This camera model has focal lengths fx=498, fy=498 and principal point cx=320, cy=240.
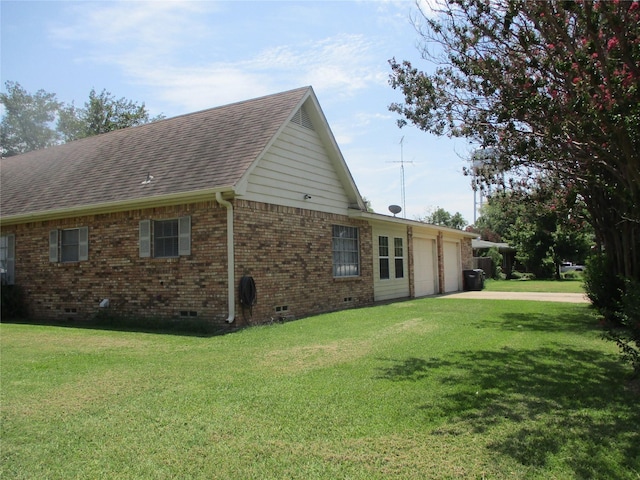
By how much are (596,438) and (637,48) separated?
4.09 m

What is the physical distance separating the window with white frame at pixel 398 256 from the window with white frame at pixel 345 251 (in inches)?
123

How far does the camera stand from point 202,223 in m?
11.5

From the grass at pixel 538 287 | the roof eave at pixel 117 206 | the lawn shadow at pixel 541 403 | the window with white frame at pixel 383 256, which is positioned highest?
the roof eave at pixel 117 206

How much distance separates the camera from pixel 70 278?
1405cm

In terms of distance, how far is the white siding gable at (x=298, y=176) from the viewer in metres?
12.3

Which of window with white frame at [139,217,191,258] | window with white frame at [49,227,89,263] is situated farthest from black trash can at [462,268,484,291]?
window with white frame at [49,227,89,263]

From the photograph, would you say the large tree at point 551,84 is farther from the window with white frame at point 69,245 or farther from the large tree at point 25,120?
the large tree at point 25,120

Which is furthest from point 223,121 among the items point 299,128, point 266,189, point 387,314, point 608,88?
point 608,88

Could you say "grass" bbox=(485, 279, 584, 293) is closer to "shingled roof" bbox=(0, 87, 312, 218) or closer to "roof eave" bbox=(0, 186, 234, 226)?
"shingled roof" bbox=(0, 87, 312, 218)

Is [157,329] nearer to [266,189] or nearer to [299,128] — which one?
[266,189]

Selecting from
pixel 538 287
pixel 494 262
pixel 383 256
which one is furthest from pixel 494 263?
pixel 383 256

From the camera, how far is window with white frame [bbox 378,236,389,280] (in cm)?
1834

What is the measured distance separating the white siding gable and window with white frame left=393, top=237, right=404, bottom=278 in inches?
Answer: 158

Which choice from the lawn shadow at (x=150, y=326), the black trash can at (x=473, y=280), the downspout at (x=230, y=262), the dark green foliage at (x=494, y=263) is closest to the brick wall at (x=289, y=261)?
the downspout at (x=230, y=262)
